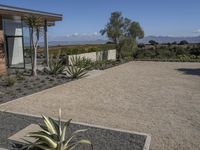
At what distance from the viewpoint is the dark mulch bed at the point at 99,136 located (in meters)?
4.21

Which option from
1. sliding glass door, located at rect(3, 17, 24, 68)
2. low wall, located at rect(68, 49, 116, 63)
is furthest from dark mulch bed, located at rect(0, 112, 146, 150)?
low wall, located at rect(68, 49, 116, 63)

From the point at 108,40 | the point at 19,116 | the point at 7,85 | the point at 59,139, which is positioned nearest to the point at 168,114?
the point at 59,139

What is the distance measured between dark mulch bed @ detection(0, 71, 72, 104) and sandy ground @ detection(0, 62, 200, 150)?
498 millimetres

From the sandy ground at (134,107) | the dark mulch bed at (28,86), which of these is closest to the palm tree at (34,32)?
the dark mulch bed at (28,86)

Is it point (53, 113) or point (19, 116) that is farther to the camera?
point (53, 113)

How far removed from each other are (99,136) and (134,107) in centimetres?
257

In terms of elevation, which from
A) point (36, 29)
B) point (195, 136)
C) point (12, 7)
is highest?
point (12, 7)

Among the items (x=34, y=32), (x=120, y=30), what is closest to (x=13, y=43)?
(x=34, y=32)

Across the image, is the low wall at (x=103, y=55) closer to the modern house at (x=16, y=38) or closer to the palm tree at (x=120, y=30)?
the palm tree at (x=120, y=30)

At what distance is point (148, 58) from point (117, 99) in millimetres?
17169

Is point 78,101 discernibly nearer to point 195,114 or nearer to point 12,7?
point 195,114

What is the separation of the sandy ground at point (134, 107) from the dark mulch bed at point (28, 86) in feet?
1.63

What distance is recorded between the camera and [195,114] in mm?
6223

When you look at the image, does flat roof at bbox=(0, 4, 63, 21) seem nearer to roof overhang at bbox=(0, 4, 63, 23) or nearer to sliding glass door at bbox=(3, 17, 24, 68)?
roof overhang at bbox=(0, 4, 63, 23)
